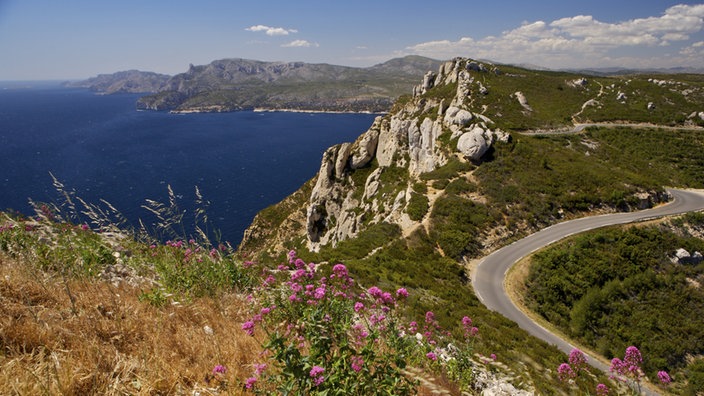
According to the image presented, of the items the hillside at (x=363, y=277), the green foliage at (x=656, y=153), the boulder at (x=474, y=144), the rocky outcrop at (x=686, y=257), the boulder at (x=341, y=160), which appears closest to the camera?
the hillside at (x=363, y=277)

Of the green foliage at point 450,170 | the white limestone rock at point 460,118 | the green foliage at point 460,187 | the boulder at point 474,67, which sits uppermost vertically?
the boulder at point 474,67

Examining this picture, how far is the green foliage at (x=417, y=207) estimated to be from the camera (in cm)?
3312

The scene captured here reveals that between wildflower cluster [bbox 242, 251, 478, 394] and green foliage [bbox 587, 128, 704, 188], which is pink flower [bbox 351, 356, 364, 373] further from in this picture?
green foliage [bbox 587, 128, 704, 188]

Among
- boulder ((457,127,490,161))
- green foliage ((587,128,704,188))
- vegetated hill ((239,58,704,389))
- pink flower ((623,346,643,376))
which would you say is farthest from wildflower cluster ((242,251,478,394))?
green foliage ((587,128,704,188))

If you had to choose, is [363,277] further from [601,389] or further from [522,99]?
[522,99]

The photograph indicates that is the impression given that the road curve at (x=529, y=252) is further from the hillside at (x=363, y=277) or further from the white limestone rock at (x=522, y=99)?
the white limestone rock at (x=522, y=99)

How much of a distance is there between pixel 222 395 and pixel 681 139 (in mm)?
89718

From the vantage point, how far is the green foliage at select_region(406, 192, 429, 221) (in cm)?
3312

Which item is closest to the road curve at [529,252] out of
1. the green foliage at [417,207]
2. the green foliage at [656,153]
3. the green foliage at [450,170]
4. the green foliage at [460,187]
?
the green foliage at [417,207]

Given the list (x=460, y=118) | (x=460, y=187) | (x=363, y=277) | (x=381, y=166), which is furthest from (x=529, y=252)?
(x=381, y=166)

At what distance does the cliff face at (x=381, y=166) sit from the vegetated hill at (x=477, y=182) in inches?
9.5

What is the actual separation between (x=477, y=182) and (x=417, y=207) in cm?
896

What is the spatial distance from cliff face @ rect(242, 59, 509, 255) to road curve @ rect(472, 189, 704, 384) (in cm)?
1269

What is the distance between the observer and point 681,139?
6350cm
